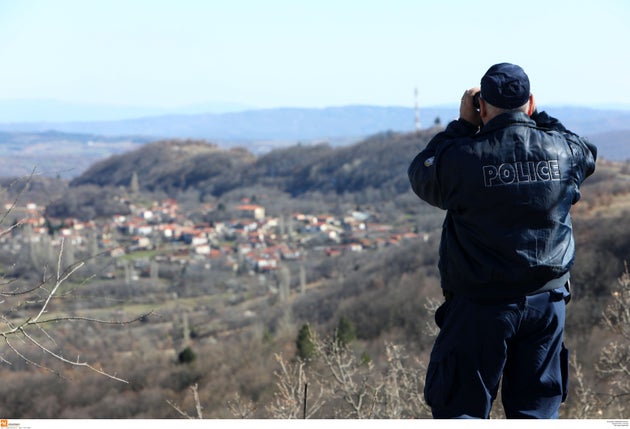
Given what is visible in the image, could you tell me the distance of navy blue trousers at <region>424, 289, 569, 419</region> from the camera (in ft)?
8.13

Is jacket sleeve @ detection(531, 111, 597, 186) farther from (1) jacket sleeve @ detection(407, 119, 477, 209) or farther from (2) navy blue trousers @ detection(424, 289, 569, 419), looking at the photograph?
(2) navy blue trousers @ detection(424, 289, 569, 419)

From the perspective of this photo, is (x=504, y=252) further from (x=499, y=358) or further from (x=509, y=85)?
(x=509, y=85)

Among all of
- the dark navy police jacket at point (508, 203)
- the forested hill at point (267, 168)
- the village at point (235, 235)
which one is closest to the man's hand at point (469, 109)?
the dark navy police jacket at point (508, 203)

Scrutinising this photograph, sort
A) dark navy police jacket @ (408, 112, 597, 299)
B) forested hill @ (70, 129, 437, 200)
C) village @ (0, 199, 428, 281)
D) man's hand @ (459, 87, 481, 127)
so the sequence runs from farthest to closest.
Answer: forested hill @ (70, 129, 437, 200), village @ (0, 199, 428, 281), man's hand @ (459, 87, 481, 127), dark navy police jacket @ (408, 112, 597, 299)

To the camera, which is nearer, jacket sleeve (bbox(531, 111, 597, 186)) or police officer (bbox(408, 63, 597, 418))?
police officer (bbox(408, 63, 597, 418))

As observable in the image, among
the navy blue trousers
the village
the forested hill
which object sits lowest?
the village

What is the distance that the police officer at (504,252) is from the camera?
2.44 meters

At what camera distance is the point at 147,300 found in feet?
155

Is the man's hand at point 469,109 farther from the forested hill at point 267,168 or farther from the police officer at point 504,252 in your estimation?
the forested hill at point 267,168

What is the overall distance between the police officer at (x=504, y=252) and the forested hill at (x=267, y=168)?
82.0m

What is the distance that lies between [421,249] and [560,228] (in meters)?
41.8

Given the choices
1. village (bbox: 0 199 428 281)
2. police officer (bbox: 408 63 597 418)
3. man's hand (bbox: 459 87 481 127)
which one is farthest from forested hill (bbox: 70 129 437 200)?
police officer (bbox: 408 63 597 418)

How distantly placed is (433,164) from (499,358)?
24.6 inches

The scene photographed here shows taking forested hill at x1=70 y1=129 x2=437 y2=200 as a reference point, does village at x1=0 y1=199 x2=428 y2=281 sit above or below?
below
